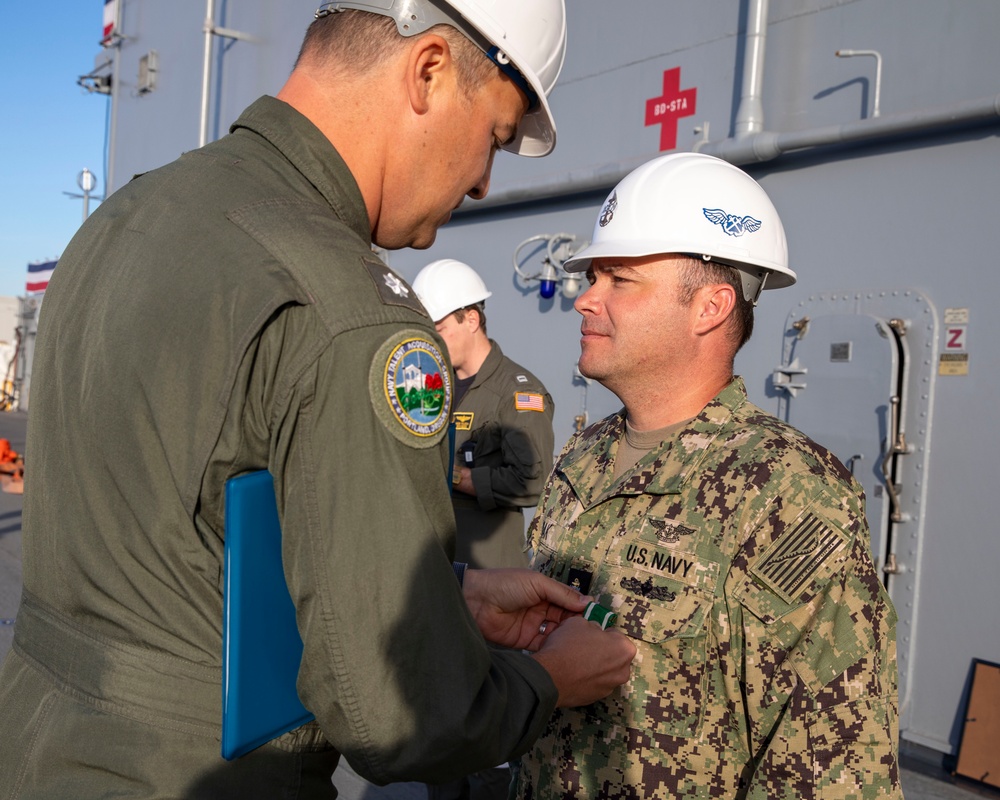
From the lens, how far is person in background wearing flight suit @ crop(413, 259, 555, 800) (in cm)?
402

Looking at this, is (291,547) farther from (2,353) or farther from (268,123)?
(2,353)

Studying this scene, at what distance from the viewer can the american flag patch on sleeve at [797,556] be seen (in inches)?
59.9

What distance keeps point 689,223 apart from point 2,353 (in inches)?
1071

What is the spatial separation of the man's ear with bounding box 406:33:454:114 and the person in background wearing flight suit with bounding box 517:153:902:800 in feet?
2.71

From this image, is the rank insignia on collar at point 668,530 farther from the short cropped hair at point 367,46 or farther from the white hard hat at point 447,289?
the white hard hat at point 447,289

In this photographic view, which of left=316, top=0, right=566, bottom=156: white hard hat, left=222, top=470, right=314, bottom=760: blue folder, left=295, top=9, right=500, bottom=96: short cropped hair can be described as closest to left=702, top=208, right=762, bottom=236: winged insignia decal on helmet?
left=316, top=0, right=566, bottom=156: white hard hat

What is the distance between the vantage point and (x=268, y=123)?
1.19 metres

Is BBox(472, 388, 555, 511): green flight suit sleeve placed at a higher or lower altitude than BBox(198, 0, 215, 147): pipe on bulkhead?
lower

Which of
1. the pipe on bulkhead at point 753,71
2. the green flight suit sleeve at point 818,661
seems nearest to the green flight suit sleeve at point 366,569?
the green flight suit sleeve at point 818,661

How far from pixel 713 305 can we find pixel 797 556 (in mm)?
642

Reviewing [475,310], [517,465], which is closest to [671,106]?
[475,310]

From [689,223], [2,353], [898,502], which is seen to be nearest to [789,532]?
[689,223]

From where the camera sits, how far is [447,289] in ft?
14.7

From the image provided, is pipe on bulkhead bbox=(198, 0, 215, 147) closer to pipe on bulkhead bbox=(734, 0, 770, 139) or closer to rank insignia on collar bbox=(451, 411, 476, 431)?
rank insignia on collar bbox=(451, 411, 476, 431)
